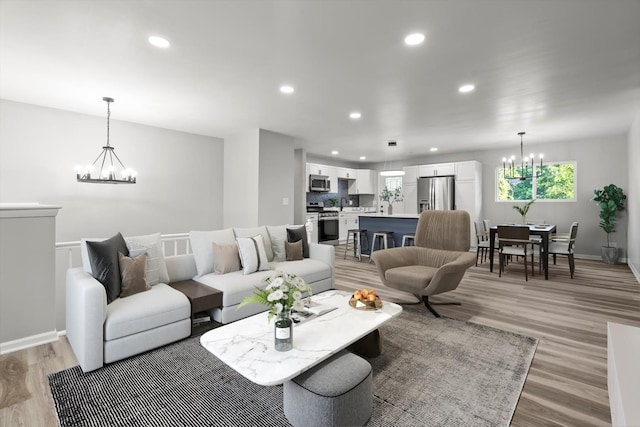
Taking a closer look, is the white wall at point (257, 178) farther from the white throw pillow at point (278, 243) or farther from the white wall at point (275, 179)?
the white throw pillow at point (278, 243)

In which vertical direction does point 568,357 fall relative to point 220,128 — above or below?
below

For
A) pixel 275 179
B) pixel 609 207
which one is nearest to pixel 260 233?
pixel 275 179

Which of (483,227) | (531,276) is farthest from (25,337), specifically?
(483,227)

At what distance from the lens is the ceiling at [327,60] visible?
220cm

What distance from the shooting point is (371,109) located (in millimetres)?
4488

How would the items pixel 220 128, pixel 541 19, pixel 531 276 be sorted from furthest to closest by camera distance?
pixel 220 128 < pixel 531 276 < pixel 541 19

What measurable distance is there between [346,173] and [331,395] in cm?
835

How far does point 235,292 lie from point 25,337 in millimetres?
1859

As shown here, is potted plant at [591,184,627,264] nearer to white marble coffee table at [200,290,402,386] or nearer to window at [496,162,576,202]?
window at [496,162,576,202]

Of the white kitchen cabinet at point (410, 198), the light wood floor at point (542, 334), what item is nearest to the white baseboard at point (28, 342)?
the light wood floor at point (542, 334)

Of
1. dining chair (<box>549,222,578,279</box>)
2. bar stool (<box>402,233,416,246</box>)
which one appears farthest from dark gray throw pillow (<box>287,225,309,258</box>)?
dining chair (<box>549,222,578,279</box>)

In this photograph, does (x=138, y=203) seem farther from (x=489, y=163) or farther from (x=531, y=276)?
(x=489, y=163)

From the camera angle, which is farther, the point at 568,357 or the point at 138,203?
the point at 138,203

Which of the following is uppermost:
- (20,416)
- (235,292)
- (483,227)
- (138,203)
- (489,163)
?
(489,163)
